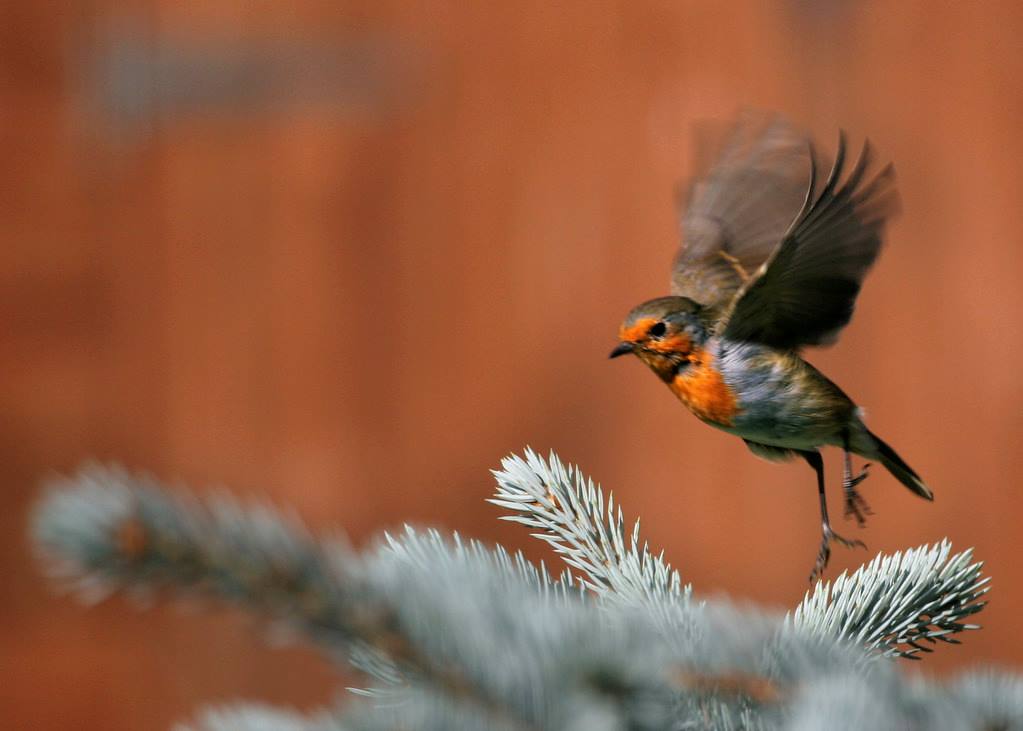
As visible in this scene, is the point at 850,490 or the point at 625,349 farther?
the point at 625,349

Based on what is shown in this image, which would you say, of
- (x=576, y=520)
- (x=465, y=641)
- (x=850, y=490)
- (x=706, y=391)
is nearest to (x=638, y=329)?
(x=706, y=391)

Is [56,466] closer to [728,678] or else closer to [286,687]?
[286,687]

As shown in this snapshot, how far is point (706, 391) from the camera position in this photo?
165cm

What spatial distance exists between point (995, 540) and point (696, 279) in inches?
45.0

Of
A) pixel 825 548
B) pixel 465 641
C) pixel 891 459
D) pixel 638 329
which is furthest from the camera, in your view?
pixel 891 459

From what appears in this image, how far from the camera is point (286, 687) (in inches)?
99.1

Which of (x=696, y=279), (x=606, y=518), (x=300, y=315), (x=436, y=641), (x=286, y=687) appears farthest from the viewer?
(x=300, y=315)

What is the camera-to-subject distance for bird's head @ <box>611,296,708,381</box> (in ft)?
5.47

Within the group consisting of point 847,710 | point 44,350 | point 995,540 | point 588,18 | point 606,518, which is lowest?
point 995,540

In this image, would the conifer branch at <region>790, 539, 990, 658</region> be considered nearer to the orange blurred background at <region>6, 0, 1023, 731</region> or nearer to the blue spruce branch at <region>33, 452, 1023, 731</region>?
the blue spruce branch at <region>33, 452, 1023, 731</region>

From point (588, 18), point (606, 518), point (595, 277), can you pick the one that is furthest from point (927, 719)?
point (588, 18)

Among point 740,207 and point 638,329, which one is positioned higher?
point 740,207

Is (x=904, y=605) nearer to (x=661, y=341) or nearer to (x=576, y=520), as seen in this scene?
(x=576, y=520)

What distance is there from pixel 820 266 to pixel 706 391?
25 centimetres
